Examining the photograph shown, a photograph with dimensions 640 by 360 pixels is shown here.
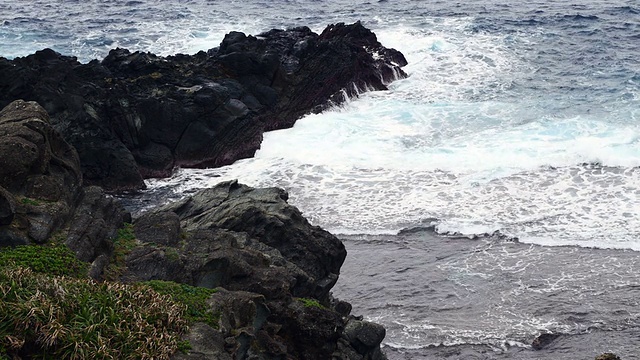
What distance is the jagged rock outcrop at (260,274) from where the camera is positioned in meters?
16.9

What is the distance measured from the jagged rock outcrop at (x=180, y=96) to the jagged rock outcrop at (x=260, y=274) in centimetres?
1117

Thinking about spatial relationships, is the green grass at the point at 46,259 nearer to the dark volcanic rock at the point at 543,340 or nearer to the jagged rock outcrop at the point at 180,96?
the dark volcanic rock at the point at 543,340

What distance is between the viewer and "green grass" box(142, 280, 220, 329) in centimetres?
1576


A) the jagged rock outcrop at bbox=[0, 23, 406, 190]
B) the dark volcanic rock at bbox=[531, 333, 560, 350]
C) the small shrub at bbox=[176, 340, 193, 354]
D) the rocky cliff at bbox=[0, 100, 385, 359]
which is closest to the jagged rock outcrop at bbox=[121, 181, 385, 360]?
the rocky cliff at bbox=[0, 100, 385, 359]

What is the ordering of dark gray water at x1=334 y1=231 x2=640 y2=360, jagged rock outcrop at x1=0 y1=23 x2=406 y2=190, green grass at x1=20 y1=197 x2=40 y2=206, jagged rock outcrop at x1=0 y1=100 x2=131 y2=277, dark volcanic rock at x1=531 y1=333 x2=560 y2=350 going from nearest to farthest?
jagged rock outcrop at x1=0 y1=100 x2=131 y2=277, green grass at x1=20 y1=197 x2=40 y2=206, dark volcanic rock at x1=531 y1=333 x2=560 y2=350, dark gray water at x1=334 y1=231 x2=640 y2=360, jagged rock outcrop at x1=0 y1=23 x2=406 y2=190

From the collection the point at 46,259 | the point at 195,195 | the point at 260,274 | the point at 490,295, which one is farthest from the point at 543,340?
the point at 46,259

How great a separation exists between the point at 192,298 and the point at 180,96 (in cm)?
2184

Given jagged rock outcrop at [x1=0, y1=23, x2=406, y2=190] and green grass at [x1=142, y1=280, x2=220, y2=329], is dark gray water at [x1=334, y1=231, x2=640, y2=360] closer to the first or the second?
green grass at [x1=142, y1=280, x2=220, y2=329]

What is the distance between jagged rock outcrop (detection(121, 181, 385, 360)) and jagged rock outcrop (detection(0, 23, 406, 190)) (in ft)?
36.6

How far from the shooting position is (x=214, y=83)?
38.7 meters

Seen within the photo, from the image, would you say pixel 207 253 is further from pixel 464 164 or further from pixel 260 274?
pixel 464 164

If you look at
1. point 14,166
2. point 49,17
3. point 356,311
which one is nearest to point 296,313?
point 356,311

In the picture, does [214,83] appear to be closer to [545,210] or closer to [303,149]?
[303,149]

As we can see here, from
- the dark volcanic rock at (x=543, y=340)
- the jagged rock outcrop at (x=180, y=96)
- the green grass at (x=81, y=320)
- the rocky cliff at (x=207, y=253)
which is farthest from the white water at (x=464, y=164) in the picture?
the green grass at (x=81, y=320)
